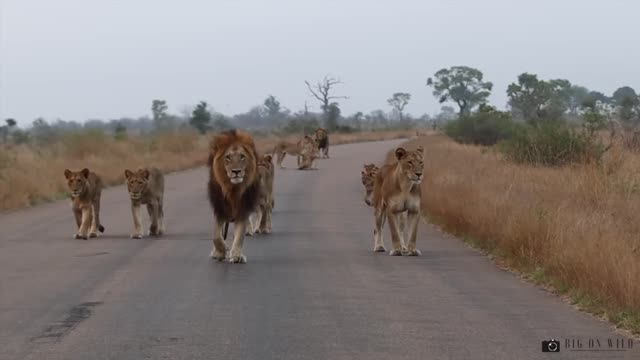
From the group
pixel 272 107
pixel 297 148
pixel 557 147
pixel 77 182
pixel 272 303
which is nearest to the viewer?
pixel 272 303

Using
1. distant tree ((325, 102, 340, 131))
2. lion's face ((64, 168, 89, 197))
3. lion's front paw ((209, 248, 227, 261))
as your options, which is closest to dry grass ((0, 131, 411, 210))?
lion's face ((64, 168, 89, 197))

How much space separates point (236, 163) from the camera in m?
13.2

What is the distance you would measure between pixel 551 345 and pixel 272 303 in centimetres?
311

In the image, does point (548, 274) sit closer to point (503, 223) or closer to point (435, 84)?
point (503, 223)

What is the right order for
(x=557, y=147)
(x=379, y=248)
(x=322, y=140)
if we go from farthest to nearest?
(x=322, y=140)
(x=557, y=147)
(x=379, y=248)

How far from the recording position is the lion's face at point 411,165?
13.9 m

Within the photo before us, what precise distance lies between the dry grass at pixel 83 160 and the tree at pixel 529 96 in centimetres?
1667

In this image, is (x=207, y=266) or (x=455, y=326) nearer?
(x=455, y=326)

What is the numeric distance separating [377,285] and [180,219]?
9.29 meters

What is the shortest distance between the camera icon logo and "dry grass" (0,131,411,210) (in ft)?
→ 62.1

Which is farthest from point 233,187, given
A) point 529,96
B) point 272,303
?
point 529,96

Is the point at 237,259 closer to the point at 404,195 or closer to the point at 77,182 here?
the point at 404,195

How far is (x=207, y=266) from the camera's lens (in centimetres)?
1321

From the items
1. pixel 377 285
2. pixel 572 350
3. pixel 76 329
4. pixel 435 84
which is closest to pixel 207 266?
pixel 377 285
